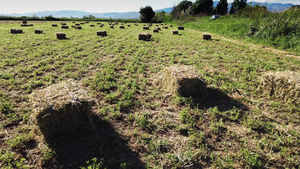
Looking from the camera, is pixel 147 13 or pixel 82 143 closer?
pixel 82 143

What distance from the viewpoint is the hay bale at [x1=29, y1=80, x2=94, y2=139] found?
3.65 metres

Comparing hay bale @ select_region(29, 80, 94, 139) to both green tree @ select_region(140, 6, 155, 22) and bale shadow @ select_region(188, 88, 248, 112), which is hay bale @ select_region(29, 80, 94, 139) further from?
green tree @ select_region(140, 6, 155, 22)

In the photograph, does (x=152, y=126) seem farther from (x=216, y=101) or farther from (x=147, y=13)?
(x=147, y=13)

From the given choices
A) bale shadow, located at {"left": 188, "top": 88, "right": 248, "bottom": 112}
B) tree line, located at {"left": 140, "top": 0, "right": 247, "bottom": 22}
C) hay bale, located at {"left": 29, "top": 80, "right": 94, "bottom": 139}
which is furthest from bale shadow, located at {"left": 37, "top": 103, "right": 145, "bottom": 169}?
tree line, located at {"left": 140, "top": 0, "right": 247, "bottom": 22}

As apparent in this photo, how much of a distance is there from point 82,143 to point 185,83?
3853 mm

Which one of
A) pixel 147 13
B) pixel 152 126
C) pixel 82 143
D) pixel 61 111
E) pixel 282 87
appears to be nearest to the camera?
pixel 61 111

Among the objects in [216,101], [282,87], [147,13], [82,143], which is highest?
[147,13]

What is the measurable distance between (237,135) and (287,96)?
10.2 feet

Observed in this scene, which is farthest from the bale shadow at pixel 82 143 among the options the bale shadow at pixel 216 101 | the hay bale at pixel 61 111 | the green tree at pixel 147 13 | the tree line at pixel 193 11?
the green tree at pixel 147 13

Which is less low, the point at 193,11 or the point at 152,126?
the point at 193,11

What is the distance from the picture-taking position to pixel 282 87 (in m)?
5.89

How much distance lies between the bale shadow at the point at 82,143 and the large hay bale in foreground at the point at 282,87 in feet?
18.5

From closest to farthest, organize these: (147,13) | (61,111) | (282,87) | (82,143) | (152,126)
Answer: (61,111) < (82,143) < (152,126) < (282,87) < (147,13)

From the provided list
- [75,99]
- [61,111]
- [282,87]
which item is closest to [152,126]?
[75,99]
